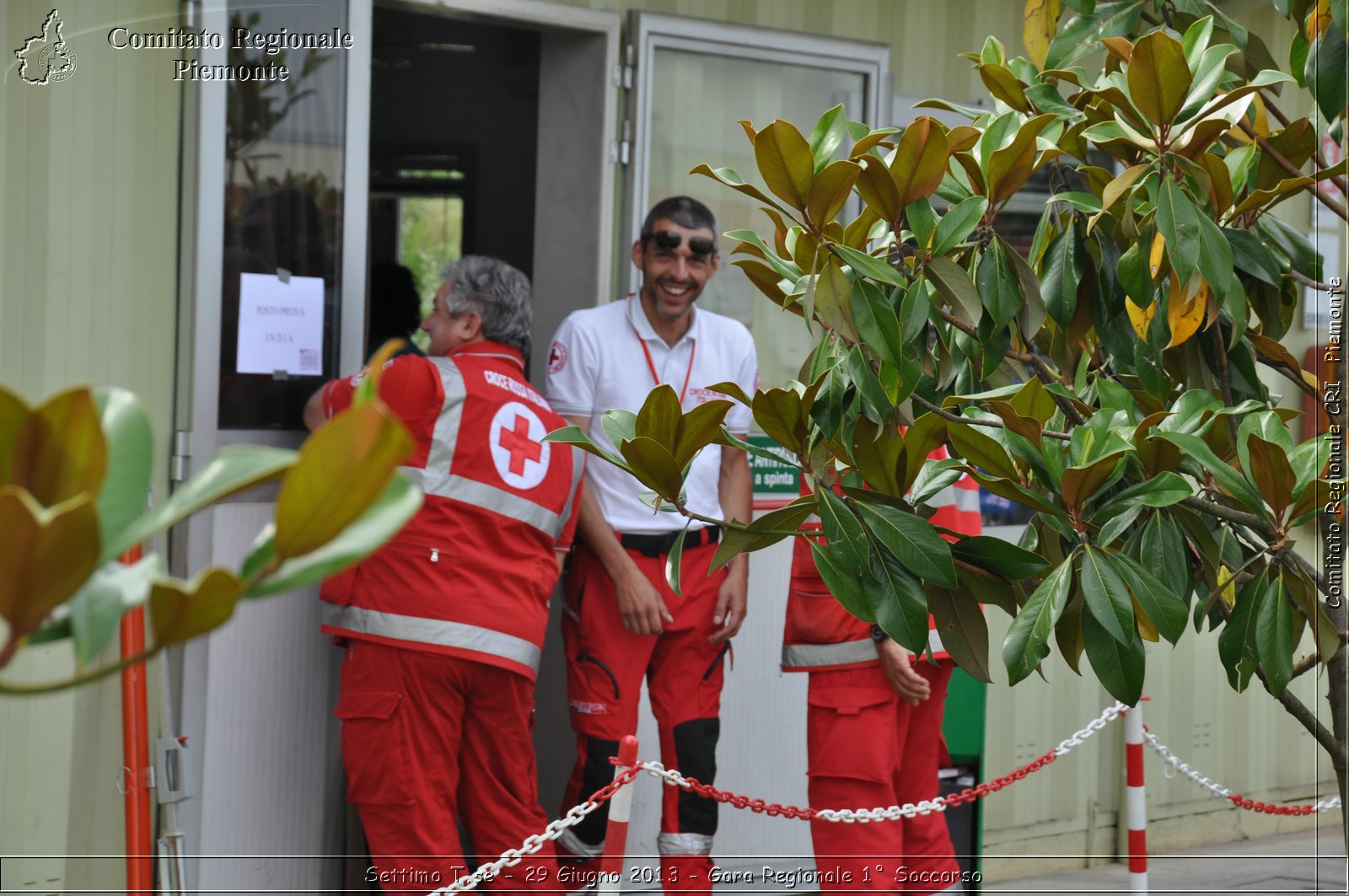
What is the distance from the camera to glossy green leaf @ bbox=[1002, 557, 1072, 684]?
1.50 m

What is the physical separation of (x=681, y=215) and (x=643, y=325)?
34cm

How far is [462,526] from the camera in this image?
354 centimetres

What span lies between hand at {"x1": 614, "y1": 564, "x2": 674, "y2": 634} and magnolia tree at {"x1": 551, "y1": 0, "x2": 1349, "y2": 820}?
1.96 m

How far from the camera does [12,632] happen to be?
42 cm

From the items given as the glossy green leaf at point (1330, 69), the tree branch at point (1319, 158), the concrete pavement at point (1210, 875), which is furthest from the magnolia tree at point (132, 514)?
the concrete pavement at point (1210, 875)

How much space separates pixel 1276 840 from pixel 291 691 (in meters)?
4.18

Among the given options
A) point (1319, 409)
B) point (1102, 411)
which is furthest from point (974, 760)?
point (1102, 411)

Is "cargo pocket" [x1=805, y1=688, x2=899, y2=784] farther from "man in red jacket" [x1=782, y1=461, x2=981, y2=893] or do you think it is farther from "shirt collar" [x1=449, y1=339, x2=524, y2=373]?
"shirt collar" [x1=449, y1=339, x2=524, y2=373]

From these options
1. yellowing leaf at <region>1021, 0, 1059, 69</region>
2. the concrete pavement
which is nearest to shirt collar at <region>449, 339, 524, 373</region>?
yellowing leaf at <region>1021, 0, 1059, 69</region>

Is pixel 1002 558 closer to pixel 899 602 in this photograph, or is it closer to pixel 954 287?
pixel 899 602

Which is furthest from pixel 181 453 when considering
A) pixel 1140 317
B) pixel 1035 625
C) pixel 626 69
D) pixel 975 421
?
pixel 1035 625

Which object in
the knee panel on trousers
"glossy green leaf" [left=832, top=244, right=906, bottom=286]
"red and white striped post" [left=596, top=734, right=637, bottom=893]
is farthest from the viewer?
the knee panel on trousers

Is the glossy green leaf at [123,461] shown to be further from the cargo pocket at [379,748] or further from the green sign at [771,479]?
the green sign at [771,479]

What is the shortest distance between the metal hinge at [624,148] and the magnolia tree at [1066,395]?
Answer: 2492mm
